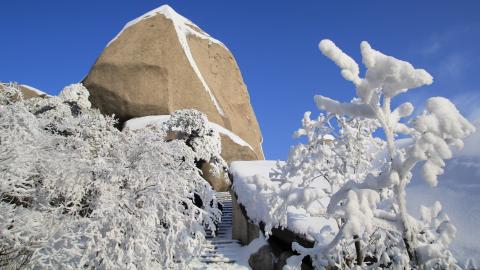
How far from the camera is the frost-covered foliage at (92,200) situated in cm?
689

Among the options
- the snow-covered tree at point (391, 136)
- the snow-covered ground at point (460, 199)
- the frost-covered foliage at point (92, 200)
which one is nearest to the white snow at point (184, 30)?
the frost-covered foliage at point (92, 200)

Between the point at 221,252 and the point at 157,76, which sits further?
the point at 157,76

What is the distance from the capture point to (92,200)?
7.92m

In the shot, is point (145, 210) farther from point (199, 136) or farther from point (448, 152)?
point (199, 136)

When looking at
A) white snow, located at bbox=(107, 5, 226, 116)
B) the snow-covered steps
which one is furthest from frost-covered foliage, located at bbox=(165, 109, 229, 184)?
white snow, located at bbox=(107, 5, 226, 116)

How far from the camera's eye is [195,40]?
112ft

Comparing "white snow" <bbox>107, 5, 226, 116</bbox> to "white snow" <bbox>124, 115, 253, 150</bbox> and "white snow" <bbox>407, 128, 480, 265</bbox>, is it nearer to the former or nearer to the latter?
"white snow" <bbox>124, 115, 253, 150</bbox>

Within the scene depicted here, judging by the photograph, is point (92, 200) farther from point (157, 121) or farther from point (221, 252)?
point (157, 121)

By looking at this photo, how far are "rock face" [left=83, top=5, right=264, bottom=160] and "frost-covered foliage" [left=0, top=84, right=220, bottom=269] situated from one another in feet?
56.3

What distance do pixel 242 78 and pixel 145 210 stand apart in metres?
30.5

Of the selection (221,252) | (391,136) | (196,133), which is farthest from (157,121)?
(391,136)

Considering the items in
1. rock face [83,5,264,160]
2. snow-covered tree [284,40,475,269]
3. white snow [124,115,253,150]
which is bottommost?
snow-covered tree [284,40,475,269]

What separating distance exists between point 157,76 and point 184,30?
6244 millimetres

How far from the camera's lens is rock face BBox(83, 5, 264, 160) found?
28.9m
